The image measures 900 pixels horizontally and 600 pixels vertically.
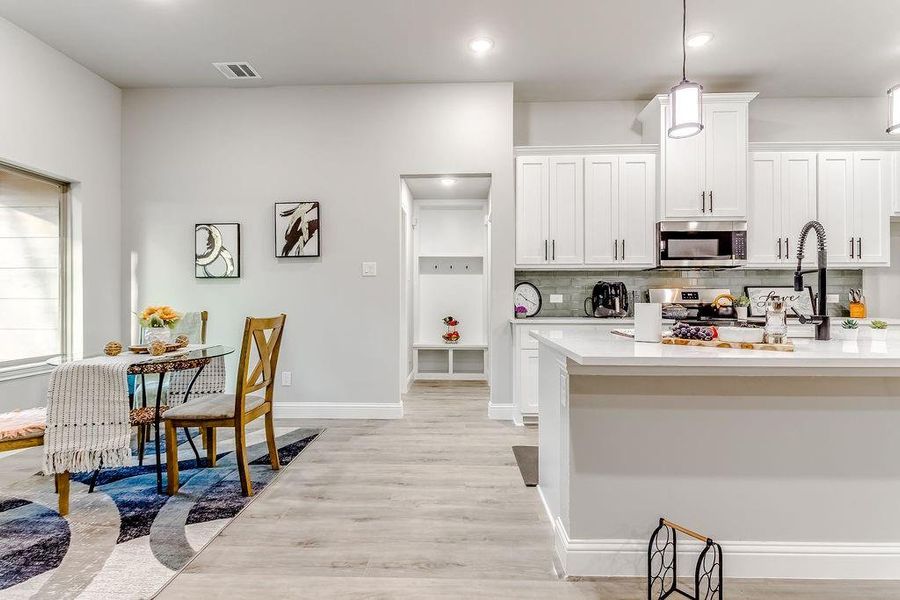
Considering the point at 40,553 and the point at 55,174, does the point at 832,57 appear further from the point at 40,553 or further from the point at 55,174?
the point at 55,174

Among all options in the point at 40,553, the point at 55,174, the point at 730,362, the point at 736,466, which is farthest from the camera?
the point at 55,174

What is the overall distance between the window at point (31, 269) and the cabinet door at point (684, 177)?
4.79m

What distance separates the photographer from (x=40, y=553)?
1.81 m

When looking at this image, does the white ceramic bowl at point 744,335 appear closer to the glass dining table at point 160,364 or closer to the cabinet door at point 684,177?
the cabinet door at point 684,177

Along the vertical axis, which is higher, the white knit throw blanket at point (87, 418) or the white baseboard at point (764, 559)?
the white knit throw blanket at point (87, 418)

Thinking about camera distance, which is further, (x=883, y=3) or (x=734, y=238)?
(x=734, y=238)

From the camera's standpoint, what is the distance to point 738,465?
5.28 feet

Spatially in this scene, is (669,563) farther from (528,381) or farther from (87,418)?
(87,418)

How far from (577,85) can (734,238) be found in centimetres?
183

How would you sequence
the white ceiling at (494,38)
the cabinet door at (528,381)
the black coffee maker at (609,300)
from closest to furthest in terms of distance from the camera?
the white ceiling at (494,38)
the cabinet door at (528,381)
the black coffee maker at (609,300)

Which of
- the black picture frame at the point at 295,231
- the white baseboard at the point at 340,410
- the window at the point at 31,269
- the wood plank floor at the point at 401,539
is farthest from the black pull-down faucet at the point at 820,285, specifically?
the window at the point at 31,269

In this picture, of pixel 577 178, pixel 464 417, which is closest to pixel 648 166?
pixel 577 178

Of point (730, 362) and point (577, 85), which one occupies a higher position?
point (577, 85)

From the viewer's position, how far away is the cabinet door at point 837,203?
3766 millimetres
